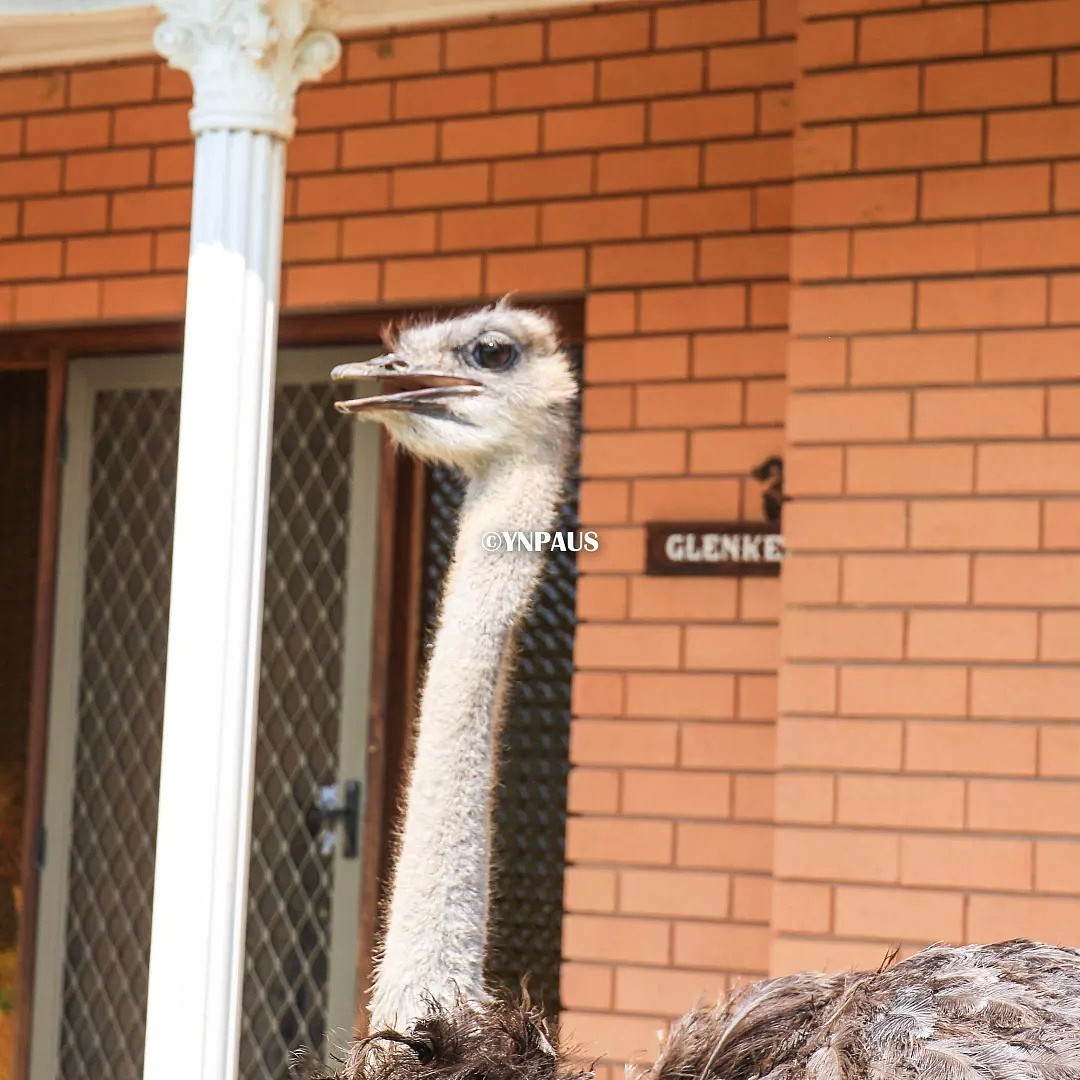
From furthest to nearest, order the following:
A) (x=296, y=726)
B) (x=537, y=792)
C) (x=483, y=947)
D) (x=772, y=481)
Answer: (x=296, y=726) → (x=537, y=792) → (x=772, y=481) → (x=483, y=947)

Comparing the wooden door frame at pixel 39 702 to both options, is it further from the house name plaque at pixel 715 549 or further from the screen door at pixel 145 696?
the house name plaque at pixel 715 549

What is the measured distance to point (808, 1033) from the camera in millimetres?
2305

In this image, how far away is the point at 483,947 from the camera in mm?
2951

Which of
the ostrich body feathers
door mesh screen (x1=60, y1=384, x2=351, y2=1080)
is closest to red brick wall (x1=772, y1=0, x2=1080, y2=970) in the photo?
the ostrich body feathers

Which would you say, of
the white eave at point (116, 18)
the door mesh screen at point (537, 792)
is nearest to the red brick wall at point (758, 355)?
the door mesh screen at point (537, 792)

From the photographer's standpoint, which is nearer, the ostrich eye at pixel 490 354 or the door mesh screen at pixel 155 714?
the ostrich eye at pixel 490 354

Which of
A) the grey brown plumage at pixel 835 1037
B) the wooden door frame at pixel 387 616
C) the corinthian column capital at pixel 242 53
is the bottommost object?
the grey brown plumage at pixel 835 1037

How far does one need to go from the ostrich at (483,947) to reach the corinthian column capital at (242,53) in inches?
27.4

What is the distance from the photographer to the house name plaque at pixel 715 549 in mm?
4543

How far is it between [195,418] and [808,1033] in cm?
184

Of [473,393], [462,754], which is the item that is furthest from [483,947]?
[473,393]

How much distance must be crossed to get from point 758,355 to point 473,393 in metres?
1.58

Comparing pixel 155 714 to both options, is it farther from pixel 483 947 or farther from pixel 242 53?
pixel 483 947

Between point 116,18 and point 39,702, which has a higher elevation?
point 116,18
